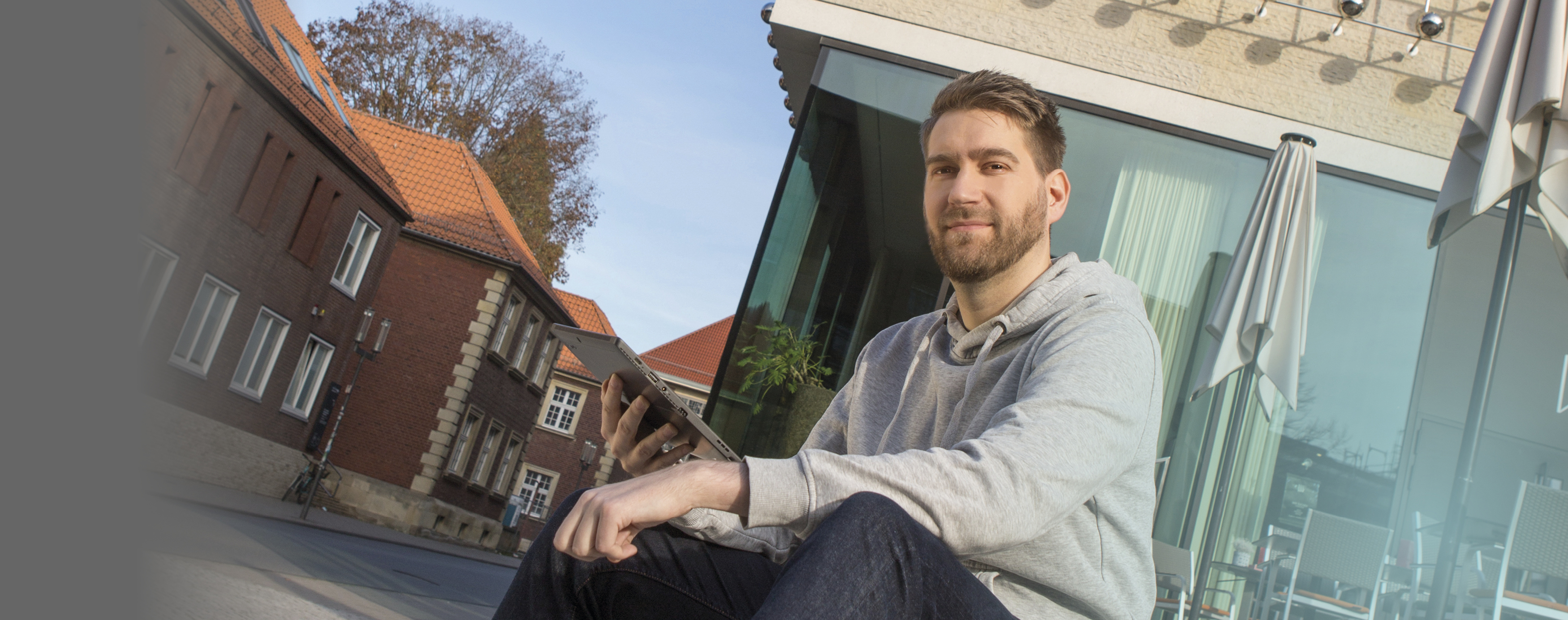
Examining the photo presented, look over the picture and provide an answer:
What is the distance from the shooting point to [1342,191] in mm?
8625

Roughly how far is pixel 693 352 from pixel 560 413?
6.79m

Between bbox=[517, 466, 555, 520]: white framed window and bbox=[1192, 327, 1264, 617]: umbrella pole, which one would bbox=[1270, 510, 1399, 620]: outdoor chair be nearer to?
bbox=[1192, 327, 1264, 617]: umbrella pole

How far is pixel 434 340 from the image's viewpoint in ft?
98.3

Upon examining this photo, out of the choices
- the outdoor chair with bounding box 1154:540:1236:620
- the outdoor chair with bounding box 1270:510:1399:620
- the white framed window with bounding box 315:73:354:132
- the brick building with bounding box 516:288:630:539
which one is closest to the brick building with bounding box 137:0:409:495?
the white framed window with bounding box 315:73:354:132

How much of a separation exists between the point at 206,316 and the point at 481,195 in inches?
414

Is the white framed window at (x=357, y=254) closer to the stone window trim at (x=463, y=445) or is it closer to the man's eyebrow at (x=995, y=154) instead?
the stone window trim at (x=463, y=445)

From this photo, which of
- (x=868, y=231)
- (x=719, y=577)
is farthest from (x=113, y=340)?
(x=868, y=231)

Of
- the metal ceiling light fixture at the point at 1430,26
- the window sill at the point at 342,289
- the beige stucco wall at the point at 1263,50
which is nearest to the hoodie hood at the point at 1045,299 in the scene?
the beige stucco wall at the point at 1263,50

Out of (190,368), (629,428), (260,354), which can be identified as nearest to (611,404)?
(629,428)

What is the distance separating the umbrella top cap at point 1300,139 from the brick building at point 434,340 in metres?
25.0

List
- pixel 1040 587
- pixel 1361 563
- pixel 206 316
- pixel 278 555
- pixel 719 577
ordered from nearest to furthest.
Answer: pixel 1040 587, pixel 719 577, pixel 1361 563, pixel 278 555, pixel 206 316

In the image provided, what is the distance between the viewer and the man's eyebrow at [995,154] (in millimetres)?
1998

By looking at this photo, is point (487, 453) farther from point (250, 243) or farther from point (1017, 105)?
point (1017, 105)

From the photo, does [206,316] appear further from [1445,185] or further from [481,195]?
[1445,185]
